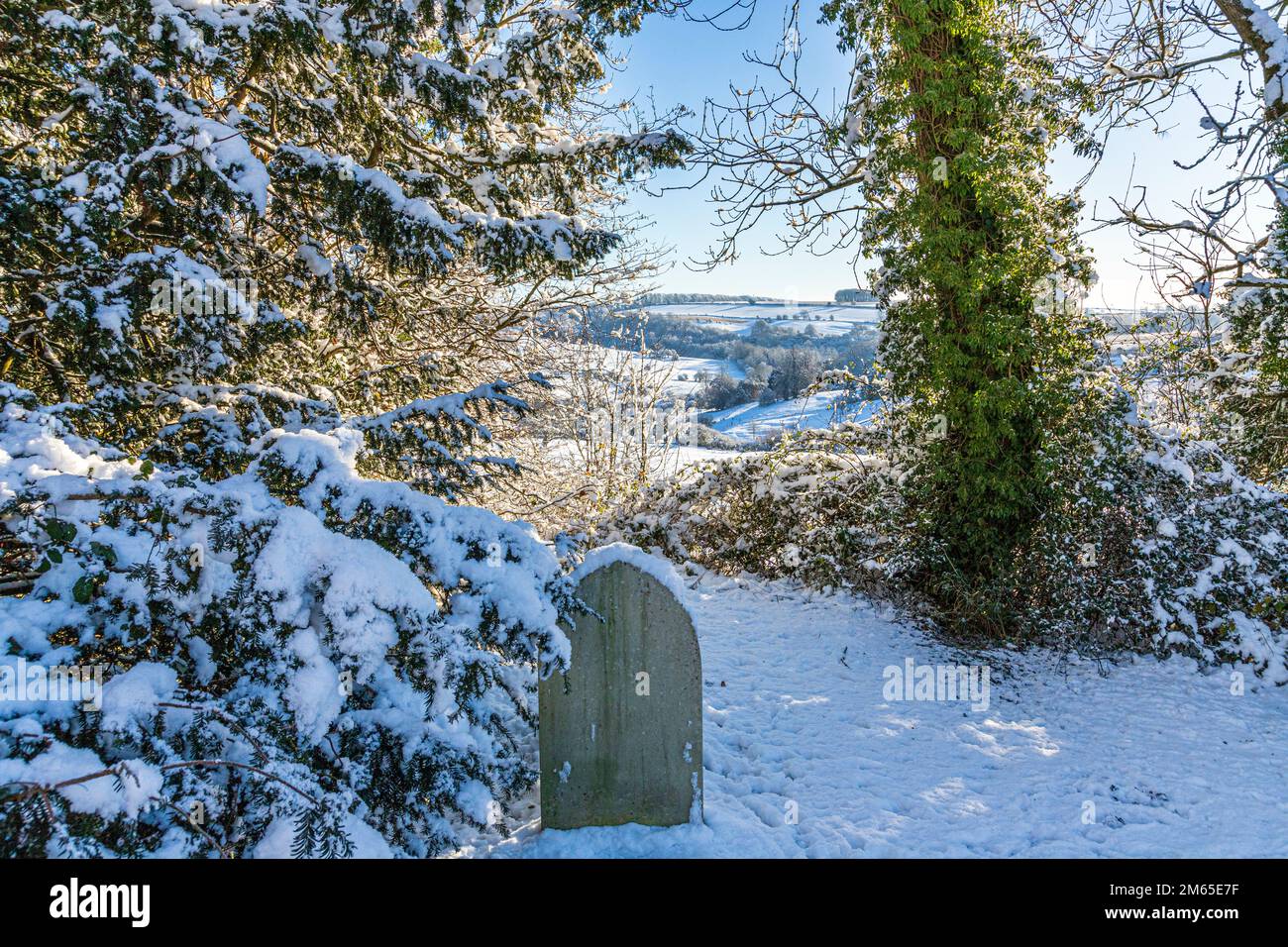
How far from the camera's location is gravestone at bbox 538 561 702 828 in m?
2.85

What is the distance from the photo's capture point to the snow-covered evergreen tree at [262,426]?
183 cm

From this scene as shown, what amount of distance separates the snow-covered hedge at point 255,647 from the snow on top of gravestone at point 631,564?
0.27 meters

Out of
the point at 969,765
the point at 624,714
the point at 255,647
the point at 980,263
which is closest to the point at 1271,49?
the point at 980,263

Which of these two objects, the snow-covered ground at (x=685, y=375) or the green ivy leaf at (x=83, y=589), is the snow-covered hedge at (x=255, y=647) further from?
the snow-covered ground at (x=685, y=375)

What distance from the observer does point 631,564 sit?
2832mm

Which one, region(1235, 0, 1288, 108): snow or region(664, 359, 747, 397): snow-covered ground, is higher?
region(1235, 0, 1288, 108): snow

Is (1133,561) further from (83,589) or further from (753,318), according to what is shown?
(753,318)

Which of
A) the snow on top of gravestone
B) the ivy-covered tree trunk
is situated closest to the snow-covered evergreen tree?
the snow on top of gravestone

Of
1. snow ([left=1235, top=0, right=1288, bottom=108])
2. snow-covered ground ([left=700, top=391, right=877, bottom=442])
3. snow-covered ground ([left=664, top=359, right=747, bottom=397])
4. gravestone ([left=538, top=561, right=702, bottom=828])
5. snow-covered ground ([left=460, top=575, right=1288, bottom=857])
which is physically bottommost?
snow-covered ground ([left=460, top=575, right=1288, bottom=857])

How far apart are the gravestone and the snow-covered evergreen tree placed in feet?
0.93

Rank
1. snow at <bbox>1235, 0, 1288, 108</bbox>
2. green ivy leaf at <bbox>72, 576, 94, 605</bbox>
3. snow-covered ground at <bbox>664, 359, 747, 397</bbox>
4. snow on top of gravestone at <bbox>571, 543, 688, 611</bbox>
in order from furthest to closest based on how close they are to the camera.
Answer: snow-covered ground at <bbox>664, 359, 747, 397</bbox>, snow at <bbox>1235, 0, 1288, 108</bbox>, snow on top of gravestone at <bbox>571, 543, 688, 611</bbox>, green ivy leaf at <bbox>72, 576, 94, 605</bbox>

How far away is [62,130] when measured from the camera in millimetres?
3371

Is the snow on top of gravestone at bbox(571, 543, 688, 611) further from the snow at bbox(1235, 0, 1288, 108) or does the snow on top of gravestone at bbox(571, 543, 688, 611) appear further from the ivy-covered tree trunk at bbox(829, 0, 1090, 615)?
the snow at bbox(1235, 0, 1288, 108)
